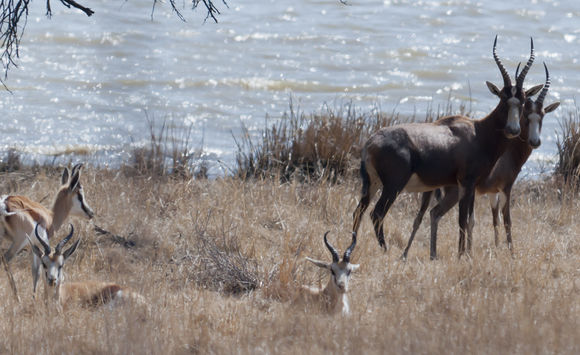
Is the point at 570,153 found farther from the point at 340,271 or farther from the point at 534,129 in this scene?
the point at 340,271

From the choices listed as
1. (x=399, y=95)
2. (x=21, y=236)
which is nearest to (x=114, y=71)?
(x=399, y=95)

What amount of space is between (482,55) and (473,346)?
2105cm

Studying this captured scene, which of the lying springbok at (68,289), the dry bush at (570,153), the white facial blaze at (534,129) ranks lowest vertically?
the lying springbok at (68,289)

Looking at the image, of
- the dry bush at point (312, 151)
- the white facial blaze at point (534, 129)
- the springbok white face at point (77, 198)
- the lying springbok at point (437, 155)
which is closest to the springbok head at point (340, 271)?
the lying springbok at point (437, 155)

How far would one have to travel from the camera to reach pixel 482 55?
26594 millimetres

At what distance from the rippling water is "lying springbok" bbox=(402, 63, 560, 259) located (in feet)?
17.1

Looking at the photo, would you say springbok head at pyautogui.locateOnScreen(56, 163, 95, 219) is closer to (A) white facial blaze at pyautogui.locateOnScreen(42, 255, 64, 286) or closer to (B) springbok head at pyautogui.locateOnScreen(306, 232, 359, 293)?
(A) white facial blaze at pyautogui.locateOnScreen(42, 255, 64, 286)

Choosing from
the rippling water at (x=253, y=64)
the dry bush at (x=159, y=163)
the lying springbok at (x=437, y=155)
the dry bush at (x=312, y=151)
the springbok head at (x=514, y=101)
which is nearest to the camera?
the lying springbok at (x=437, y=155)

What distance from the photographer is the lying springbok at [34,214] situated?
9.00 m

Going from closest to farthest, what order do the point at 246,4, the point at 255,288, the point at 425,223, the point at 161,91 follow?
1. the point at 255,288
2. the point at 425,223
3. the point at 161,91
4. the point at 246,4

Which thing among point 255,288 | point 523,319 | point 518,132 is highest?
point 518,132

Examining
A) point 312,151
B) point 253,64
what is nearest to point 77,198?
point 312,151

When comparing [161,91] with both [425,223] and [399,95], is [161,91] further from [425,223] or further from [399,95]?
[425,223]

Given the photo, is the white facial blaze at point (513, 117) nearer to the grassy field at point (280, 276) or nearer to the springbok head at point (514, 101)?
the springbok head at point (514, 101)
